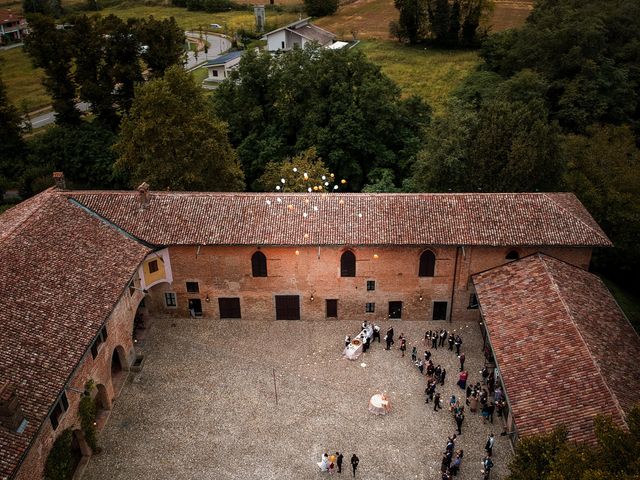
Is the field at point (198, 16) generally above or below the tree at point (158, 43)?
below

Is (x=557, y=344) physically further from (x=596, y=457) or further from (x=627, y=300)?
(x=627, y=300)

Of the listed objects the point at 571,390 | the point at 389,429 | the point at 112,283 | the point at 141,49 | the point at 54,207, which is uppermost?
the point at 141,49

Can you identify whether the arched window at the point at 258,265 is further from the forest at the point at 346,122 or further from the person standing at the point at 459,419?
the person standing at the point at 459,419

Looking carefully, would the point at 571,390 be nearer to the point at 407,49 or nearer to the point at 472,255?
the point at 472,255

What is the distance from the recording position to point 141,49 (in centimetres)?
5400

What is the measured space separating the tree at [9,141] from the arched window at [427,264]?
40260 millimetres

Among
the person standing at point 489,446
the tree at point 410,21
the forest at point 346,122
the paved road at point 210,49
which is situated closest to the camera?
the person standing at point 489,446

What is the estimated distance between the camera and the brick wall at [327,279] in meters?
35.3

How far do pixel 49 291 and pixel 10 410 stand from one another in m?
7.59

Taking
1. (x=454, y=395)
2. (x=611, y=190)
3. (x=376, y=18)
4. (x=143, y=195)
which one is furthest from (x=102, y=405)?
(x=376, y=18)

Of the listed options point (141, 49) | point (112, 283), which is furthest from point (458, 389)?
point (141, 49)

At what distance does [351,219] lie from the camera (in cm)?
3500

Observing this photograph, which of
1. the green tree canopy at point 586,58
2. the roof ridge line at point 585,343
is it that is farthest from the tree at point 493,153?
the green tree canopy at point 586,58

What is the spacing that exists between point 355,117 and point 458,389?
25.7m
